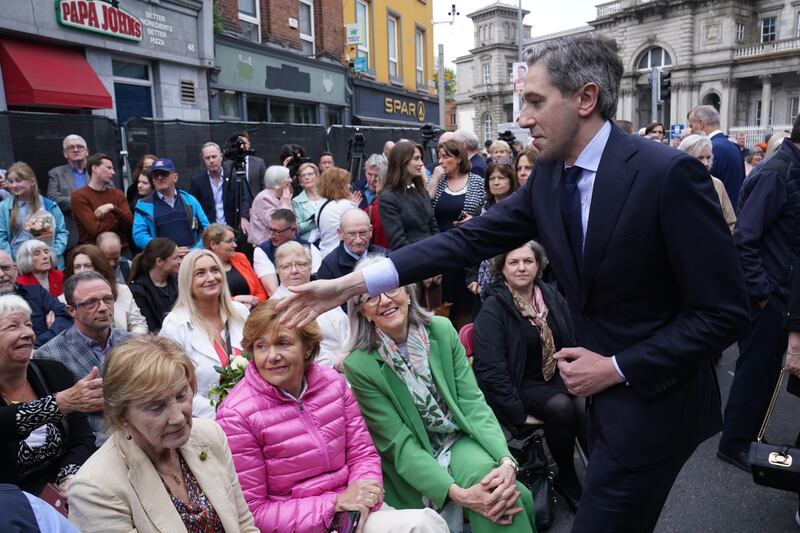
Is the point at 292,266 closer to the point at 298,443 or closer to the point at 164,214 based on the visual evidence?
the point at 298,443

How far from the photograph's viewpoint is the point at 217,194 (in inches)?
300

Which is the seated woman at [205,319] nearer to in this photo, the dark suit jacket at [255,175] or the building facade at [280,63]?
the dark suit jacket at [255,175]

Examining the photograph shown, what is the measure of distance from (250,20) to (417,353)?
13193 mm

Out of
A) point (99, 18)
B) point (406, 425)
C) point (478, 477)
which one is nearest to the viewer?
point (478, 477)

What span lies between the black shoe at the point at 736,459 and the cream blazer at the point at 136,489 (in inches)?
132

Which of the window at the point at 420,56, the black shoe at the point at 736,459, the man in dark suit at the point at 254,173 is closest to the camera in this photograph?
the black shoe at the point at 736,459

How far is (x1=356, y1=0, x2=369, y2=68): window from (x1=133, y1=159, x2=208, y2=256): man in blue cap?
45.9ft

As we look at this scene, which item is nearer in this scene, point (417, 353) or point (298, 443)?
point (298, 443)

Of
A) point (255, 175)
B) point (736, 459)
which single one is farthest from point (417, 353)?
point (255, 175)

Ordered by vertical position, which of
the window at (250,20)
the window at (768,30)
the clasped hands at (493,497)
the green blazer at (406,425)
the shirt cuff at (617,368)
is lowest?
the clasped hands at (493,497)

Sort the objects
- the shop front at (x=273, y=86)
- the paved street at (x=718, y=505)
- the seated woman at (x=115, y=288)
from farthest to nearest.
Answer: the shop front at (x=273, y=86)
the seated woman at (x=115, y=288)
the paved street at (x=718, y=505)

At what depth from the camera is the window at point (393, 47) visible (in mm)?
21737

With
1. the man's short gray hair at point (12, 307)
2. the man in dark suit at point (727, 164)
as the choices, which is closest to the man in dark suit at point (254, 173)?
the man's short gray hair at point (12, 307)

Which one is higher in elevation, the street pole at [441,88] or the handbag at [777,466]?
the street pole at [441,88]
